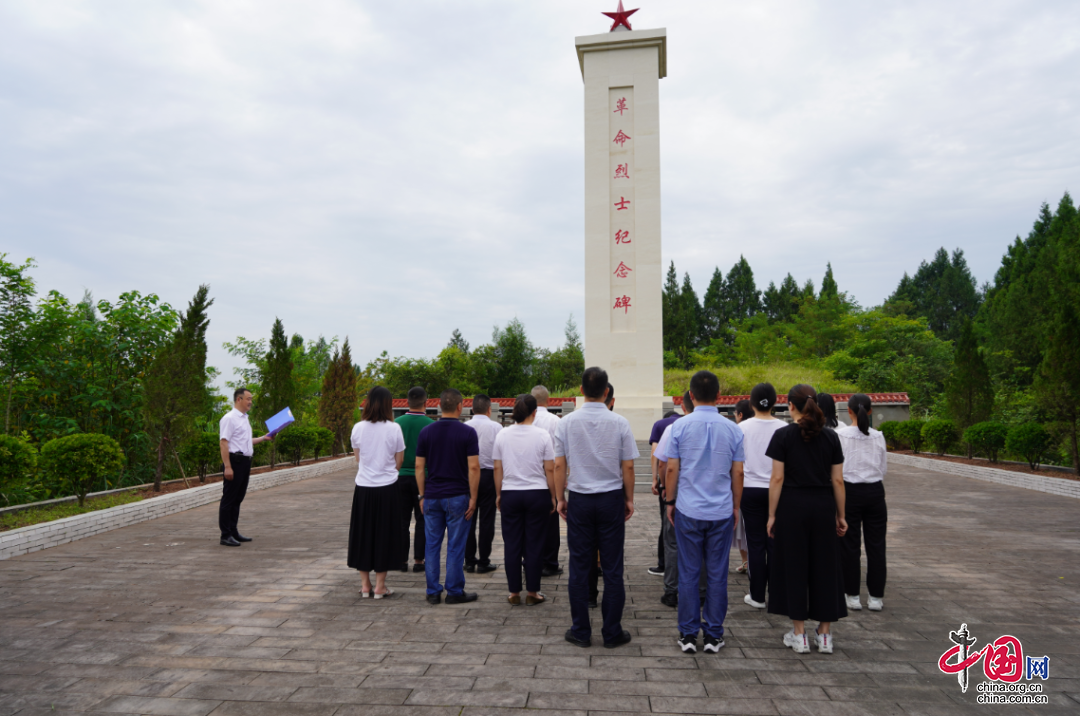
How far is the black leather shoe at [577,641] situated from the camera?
11.6ft

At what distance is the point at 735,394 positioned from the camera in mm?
27125

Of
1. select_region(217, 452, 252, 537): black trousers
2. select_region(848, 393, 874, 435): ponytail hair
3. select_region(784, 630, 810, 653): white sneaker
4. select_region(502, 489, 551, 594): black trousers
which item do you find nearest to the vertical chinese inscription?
select_region(217, 452, 252, 537): black trousers

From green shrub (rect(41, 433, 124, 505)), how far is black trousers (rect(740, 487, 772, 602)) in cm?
775

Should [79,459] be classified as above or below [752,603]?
above

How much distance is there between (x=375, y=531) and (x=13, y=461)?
16.2ft

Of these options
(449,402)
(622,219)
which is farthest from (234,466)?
(622,219)

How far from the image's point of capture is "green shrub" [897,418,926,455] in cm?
1602

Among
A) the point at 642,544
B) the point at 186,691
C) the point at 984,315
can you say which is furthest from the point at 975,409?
the point at 984,315

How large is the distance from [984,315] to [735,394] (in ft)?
66.8

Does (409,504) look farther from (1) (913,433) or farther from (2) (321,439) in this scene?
(1) (913,433)

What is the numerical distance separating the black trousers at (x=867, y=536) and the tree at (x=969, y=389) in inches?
470

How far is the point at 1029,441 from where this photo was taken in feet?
36.6

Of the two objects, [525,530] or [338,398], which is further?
[338,398]

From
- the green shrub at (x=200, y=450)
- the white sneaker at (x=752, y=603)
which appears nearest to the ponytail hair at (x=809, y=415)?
the white sneaker at (x=752, y=603)
